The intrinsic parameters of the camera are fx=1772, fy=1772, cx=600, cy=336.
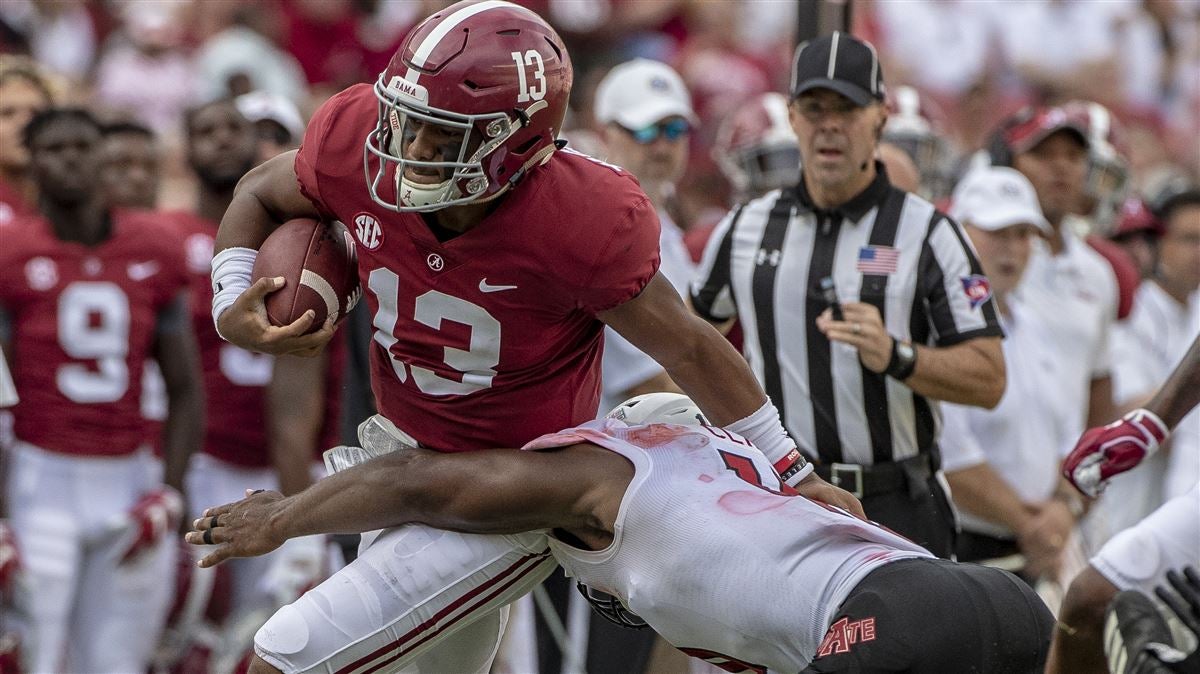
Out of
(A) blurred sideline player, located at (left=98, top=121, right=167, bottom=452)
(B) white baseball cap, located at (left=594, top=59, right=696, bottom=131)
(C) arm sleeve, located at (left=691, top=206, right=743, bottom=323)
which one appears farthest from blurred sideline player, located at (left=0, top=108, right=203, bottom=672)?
(C) arm sleeve, located at (left=691, top=206, right=743, bottom=323)

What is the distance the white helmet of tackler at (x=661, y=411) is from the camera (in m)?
3.65

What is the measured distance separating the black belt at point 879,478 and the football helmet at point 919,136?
202cm

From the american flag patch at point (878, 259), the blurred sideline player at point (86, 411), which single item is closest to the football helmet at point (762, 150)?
the american flag patch at point (878, 259)

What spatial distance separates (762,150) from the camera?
19.9ft

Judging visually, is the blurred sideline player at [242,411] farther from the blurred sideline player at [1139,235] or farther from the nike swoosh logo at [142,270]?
the blurred sideline player at [1139,235]

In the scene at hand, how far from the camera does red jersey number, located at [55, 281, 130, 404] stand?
5.63 m

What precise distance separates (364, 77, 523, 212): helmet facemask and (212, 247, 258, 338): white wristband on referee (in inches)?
14.5

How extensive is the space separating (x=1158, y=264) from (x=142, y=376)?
424 centimetres

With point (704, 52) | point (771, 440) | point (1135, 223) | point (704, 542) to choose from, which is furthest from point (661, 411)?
point (704, 52)

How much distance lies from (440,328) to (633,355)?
1.75 meters

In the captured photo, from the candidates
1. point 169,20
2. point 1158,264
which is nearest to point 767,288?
point 1158,264

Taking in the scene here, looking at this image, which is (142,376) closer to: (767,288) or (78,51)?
(767,288)

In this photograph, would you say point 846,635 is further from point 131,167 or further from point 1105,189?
point 131,167

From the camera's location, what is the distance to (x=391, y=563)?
3.49 metres
